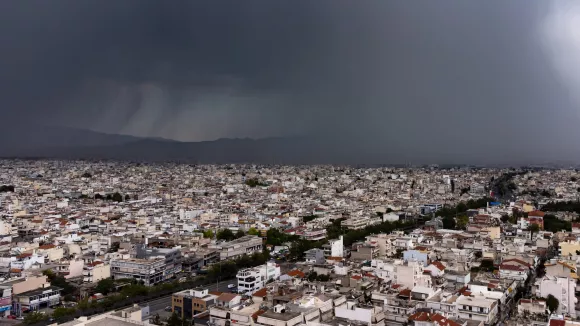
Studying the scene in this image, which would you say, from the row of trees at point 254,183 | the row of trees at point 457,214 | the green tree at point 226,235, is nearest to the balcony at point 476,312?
the green tree at point 226,235

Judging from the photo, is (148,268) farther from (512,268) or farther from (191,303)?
(512,268)

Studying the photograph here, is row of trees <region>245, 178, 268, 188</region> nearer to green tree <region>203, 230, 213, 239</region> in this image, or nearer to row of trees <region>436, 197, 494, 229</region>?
row of trees <region>436, 197, 494, 229</region>

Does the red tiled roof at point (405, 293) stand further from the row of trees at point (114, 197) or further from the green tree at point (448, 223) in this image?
the row of trees at point (114, 197)

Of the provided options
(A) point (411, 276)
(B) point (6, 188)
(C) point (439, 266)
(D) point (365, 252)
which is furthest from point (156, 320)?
(B) point (6, 188)

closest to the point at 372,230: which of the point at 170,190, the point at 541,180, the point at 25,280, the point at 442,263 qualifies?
the point at 442,263

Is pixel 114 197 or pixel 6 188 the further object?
pixel 6 188

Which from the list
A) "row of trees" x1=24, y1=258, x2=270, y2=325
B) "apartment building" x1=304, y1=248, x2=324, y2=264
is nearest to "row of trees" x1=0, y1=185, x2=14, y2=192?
"row of trees" x1=24, y1=258, x2=270, y2=325
